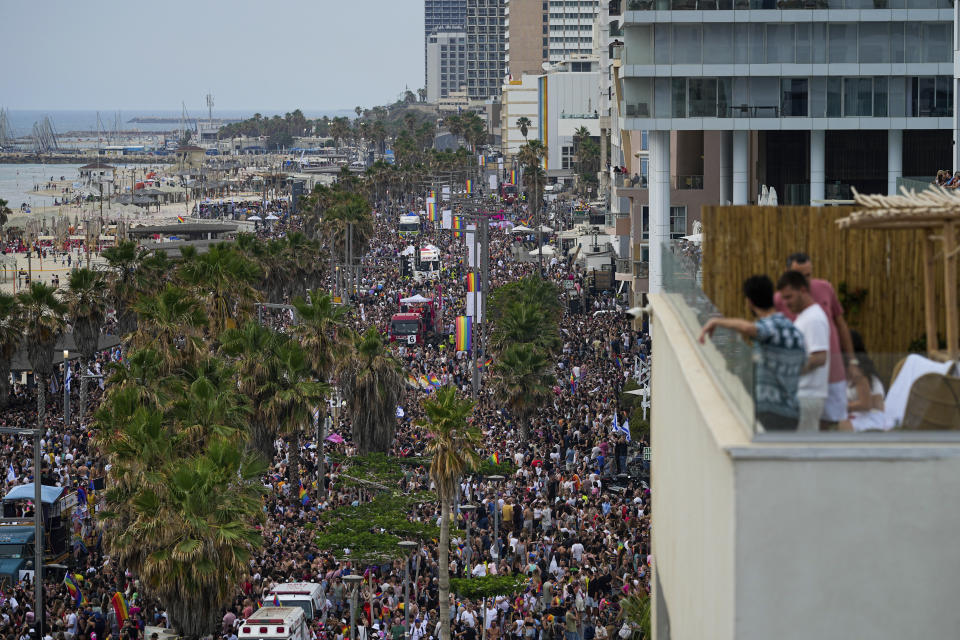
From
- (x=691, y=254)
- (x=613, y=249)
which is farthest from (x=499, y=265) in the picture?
(x=691, y=254)

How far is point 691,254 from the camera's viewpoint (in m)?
12.7

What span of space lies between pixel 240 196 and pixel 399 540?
173075mm

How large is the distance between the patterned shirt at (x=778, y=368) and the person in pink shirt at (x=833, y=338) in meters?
0.24

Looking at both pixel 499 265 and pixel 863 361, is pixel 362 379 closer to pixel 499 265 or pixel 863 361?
pixel 863 361

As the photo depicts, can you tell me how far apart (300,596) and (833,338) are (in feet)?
62.7

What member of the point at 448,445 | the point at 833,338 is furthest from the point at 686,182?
the point at 833,338

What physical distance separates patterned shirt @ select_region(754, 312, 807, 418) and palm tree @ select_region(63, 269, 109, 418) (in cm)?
4440

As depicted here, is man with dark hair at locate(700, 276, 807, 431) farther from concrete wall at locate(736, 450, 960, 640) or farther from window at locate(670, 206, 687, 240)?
window at locate(670, 206, 687, 240)

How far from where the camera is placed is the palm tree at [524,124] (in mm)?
170250

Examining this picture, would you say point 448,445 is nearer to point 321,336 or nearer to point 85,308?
point 321,336

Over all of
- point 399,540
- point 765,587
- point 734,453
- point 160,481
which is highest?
point 734,453

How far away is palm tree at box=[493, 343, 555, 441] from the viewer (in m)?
41.9

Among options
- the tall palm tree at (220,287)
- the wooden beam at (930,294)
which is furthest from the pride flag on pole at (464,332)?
the wooden beam at (930,294)

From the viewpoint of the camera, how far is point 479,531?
102 ft
